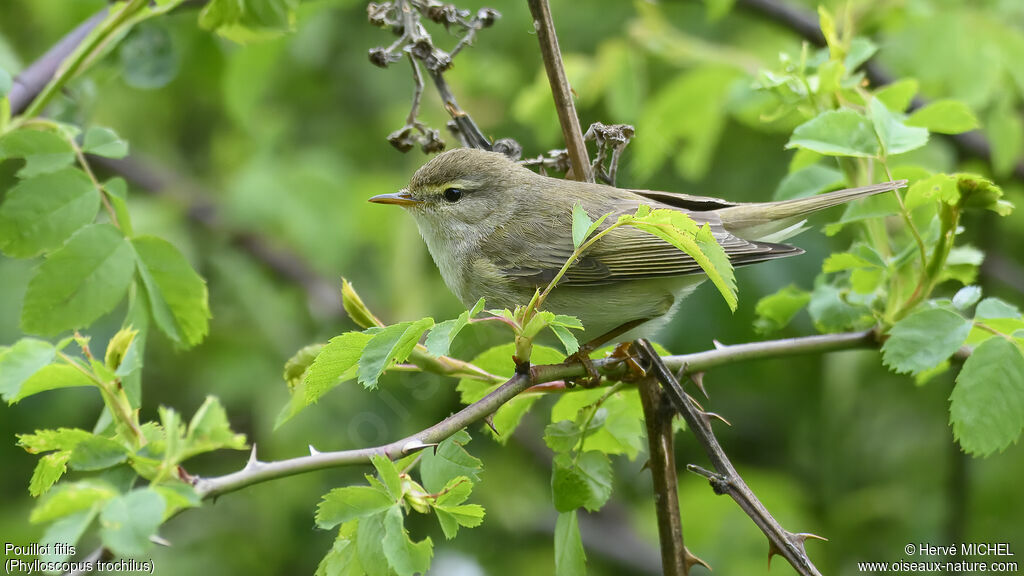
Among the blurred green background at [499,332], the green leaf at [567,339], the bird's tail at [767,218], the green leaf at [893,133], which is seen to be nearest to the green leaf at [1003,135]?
the blurred green background at [499,332]

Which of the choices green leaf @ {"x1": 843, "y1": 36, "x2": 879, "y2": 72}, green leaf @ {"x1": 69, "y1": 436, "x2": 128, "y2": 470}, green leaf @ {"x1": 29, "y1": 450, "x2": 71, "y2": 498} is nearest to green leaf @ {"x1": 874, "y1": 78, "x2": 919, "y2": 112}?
green leaf @ {"x1": 843, "y1": 36, "x2": 879, "y2": 72}

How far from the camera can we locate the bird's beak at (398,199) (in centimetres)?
337

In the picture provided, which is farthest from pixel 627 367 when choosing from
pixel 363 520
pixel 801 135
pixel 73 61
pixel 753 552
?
pixel 753 552

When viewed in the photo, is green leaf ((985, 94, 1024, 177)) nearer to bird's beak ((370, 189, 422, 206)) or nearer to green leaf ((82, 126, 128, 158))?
bird's beak ((370, 189, 422, 206))

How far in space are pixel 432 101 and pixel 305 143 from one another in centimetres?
125

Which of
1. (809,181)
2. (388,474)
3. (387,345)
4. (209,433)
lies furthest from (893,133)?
(209,433)

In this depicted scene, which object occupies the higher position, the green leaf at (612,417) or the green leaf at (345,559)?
the green leaf at (345,559)

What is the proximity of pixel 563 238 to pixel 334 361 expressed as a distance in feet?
4.88

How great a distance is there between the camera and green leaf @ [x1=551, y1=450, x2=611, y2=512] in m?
2.18

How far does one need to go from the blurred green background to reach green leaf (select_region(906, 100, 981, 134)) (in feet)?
3.80

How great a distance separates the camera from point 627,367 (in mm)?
2410

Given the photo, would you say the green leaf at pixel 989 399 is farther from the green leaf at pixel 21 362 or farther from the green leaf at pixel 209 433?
the green leaf at pixel 21 362

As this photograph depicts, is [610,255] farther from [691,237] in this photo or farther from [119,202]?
[119,202]

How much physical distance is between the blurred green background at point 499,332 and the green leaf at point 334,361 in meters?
2.17
